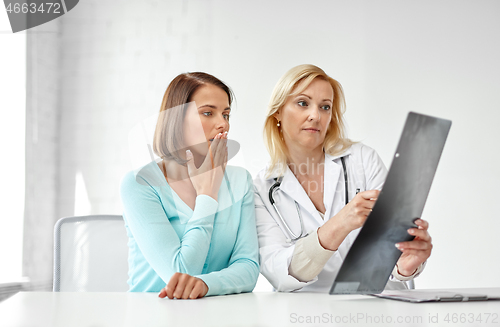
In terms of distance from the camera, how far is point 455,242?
1.92 meters

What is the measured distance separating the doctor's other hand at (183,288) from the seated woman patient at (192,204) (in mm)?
26

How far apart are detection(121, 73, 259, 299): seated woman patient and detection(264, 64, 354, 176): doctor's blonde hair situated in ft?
0.65

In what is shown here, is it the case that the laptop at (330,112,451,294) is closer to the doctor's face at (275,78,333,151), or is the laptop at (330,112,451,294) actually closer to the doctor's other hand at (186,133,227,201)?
the doctor's other hand at (186,133,227,201)

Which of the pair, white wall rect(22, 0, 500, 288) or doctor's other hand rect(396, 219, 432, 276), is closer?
doctor's other hand rect(396, 219, 432, 276)

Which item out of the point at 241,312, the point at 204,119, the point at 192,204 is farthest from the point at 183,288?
the point at 204,119

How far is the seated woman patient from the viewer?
764 mm

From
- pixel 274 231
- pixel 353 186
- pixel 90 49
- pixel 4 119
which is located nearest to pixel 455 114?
pixel 353 186

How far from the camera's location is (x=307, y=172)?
1.15 metres

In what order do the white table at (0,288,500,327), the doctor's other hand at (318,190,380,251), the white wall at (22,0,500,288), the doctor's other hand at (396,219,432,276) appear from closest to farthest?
the white table at (0,288,500,327), the doctor's other hand at (396,219,432,276), the doctor's other hand at (318,190,380,251), the white wall at (22,0,500,288)

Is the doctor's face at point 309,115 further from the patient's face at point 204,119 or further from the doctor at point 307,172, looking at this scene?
the patient's face at point 204,119

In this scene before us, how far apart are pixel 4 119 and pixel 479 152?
6.71 feet

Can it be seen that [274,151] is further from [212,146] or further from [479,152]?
[479,152]

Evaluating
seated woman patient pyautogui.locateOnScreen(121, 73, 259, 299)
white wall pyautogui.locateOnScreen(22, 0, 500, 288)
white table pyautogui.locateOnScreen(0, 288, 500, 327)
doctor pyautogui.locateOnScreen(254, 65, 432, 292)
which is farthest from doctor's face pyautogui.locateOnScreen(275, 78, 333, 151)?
white table pyautogui.locateOnScreen(0, 288, 500, 327)

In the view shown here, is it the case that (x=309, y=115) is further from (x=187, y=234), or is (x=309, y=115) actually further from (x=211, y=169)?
(x=187, y=234)
